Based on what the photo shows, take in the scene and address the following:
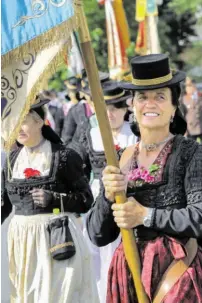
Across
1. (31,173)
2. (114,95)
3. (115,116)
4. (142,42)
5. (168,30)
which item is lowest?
(168,30)

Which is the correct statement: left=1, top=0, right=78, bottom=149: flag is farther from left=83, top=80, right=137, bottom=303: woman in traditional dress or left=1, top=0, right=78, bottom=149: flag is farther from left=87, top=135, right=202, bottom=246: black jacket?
left=83, top=80, right=137, bottom=303: woman in traditional dress

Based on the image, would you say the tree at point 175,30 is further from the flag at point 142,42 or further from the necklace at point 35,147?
the necklace at point 35,147

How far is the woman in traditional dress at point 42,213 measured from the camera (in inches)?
239

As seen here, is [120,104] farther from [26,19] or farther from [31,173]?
[26,19]

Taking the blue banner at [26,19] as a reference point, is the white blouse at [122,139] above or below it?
below

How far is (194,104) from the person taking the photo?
15.5 m

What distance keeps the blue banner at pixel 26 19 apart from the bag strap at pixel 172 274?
1.20 m

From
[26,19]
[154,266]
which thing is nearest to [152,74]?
[26,19]

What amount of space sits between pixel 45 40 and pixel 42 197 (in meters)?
2.12

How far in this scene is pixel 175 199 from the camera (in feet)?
13.7

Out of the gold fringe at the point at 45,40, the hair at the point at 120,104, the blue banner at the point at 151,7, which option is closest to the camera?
the gold fringe at the point at 45,40

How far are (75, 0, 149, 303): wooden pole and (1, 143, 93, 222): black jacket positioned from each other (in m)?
1.95

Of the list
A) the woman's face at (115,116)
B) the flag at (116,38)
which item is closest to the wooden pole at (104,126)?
the woman's face at (115,116)

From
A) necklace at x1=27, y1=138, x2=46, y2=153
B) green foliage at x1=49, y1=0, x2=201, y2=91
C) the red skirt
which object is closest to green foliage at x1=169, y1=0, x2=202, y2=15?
green foliage at x1=49, y1=0, x2=201, y2=91
